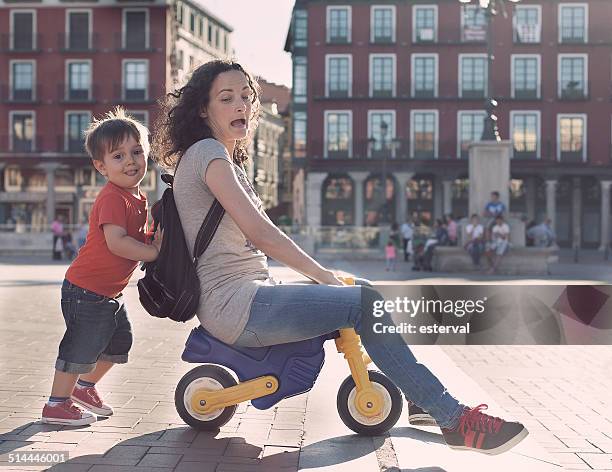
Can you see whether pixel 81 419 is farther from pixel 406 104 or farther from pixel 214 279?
pixel 406 104

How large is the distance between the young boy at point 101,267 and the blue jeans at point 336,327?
67 centimetres

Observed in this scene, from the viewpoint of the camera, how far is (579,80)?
46.8m

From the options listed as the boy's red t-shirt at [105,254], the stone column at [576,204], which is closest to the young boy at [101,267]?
the boy's red t-shirt at [105,254]

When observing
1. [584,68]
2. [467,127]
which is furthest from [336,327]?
[584,68]

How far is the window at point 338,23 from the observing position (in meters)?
47.0

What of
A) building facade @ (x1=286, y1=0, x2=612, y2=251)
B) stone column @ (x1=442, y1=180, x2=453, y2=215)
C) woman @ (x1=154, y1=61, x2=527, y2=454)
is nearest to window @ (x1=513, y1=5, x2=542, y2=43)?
building facade @ (x1=286, y1=0, x2=612, y2=251)

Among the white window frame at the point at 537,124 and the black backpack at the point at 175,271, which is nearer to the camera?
the black backpack at the point at 175,271

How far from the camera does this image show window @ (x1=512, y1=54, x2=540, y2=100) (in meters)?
46.6

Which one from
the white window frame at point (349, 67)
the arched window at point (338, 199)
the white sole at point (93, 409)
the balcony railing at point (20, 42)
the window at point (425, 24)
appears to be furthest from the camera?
the balcony railing at point (20, 42)

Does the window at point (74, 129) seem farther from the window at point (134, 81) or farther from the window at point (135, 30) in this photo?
the window at point (135, 30)

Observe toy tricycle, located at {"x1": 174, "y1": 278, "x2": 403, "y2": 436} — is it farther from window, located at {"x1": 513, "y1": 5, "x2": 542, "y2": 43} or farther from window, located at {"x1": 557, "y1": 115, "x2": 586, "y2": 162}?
window, located at {"x1": 513, "y1": 5, "x2": 542, "y2": 43}

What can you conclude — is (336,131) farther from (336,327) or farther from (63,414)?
(336,327)

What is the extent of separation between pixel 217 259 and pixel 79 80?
47328mm

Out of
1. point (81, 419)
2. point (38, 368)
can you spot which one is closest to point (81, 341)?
point (81, 419)
